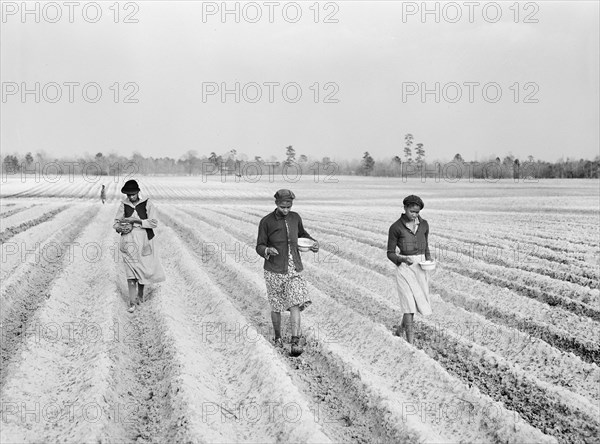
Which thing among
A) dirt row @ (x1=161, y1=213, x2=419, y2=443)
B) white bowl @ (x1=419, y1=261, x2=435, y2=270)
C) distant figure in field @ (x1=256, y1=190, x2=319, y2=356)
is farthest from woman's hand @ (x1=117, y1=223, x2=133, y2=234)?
white bowl @ (x1=419, y1=261, x2=435, y2=270)

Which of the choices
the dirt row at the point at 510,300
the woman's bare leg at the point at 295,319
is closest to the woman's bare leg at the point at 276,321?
the woman's bare leg at the point at 295,319

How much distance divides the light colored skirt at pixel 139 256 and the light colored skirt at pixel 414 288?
153 inches

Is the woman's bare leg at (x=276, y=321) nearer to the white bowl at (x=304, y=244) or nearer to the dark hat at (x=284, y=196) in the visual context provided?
the white bowl at (x=304, y=244)

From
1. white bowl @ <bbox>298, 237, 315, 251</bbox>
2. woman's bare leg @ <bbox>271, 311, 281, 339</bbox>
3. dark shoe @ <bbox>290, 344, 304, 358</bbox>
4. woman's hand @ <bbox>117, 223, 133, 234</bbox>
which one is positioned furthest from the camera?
woman's hand @ <bbox>117, 223, 133, 234</bbox>

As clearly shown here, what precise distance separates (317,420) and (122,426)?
58.5 inches

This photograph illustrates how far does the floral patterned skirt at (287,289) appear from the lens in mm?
6695

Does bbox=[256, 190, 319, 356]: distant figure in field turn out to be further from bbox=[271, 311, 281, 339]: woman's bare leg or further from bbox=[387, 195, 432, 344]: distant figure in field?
bbox=[387, 195, 432, 344]: distant figure in field

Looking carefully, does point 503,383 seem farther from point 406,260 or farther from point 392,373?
→ point 406,260

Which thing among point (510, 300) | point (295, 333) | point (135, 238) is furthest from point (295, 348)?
point (510, 300)

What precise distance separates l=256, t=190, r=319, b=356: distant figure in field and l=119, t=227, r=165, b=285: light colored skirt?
110 inches

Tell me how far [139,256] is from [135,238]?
0.85ft

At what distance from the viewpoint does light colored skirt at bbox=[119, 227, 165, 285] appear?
8883mm

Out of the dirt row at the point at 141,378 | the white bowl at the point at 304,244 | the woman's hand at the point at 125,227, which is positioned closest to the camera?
the dirt row at the point at 141,378

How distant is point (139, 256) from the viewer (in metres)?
8.94
